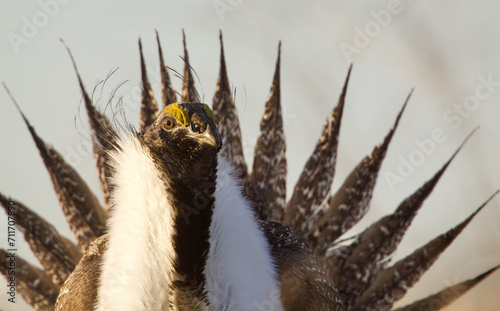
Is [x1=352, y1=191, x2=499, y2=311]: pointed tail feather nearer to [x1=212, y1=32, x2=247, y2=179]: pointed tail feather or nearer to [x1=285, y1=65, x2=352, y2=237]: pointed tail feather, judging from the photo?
[x1=285, y1=65, x2=352, y2=237]: pointed tail feather

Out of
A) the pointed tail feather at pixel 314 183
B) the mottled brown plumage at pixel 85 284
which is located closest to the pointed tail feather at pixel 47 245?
the mottled brown plumage at pixel 85 284

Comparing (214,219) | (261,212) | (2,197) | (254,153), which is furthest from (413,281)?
(2,197)

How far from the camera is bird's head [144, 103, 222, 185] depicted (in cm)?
265

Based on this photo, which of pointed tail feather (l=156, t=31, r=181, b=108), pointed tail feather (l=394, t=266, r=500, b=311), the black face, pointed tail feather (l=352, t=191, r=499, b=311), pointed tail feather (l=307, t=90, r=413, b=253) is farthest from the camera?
pointed tail feather (l=307, t=90, r=413, b=253)

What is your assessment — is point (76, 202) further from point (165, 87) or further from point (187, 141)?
point (187, 141)

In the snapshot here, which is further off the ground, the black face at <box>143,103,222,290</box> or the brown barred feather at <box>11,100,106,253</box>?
the brown barred feather at <box>11,100,106,253</box>

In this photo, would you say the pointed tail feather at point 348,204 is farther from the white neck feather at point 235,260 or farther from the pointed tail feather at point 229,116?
the white neck feather at point 235,260

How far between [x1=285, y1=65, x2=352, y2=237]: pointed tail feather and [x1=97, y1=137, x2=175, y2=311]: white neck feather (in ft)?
6.94

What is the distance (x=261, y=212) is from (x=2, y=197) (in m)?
2.12

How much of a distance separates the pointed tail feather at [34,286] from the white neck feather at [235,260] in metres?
2.26

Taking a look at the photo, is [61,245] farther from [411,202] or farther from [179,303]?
[411,202]

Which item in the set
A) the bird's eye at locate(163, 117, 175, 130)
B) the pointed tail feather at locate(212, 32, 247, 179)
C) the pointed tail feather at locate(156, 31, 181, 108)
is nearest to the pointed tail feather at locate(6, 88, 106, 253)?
the pointed tail feather at locate(156, 31, 181, 108)

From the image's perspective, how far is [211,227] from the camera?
111 inches

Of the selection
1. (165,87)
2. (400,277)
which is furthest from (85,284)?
(400,277)
